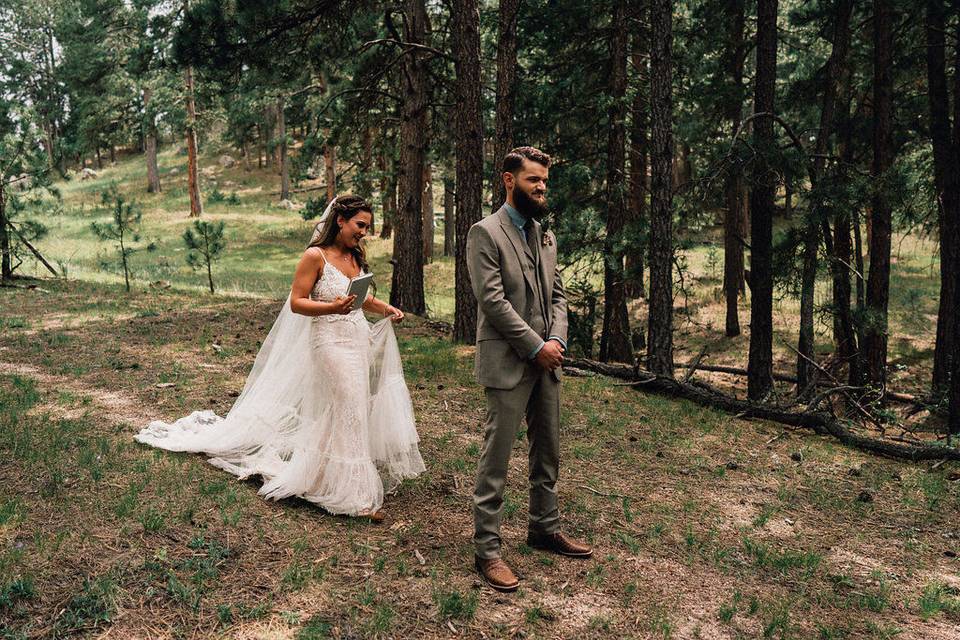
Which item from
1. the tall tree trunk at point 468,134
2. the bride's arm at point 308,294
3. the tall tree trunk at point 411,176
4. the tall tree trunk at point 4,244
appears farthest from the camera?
the tall tree trunk at point 4,244

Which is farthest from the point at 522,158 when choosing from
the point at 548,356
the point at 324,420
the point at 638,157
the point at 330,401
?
the point at 638,157

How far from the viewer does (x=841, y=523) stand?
19.9ft

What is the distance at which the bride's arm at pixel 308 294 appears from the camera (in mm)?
5191

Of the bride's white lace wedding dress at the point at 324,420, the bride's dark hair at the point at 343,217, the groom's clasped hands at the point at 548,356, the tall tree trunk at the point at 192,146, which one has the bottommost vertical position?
the bride's white lace wedding dress at the point at 324,420

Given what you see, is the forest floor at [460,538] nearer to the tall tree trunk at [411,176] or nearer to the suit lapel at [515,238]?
the suit lapel at [515,238]

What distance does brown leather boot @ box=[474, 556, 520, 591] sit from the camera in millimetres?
4434

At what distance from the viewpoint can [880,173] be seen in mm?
11289

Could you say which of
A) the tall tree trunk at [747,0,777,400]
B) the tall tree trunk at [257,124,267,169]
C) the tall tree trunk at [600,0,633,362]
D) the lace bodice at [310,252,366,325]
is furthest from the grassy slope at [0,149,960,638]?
the tall tree trunk at [257,124,267,169]

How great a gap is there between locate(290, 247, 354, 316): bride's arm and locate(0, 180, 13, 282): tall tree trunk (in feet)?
43.1

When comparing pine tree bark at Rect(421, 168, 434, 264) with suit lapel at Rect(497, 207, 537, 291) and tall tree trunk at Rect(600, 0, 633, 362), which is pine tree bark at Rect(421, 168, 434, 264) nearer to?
tall tree trunk at Rect(600, 0, 633, 362)

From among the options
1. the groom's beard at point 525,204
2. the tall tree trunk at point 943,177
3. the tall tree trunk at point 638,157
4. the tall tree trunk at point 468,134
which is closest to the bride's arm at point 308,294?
the groom's beard at point 525,204

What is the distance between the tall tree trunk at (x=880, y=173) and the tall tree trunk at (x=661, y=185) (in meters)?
3.52

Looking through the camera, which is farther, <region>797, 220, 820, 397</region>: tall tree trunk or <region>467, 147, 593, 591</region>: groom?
<region>797, 220, 820, 397</region>: tall tree trunk

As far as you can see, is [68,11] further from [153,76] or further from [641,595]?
[641,595]
